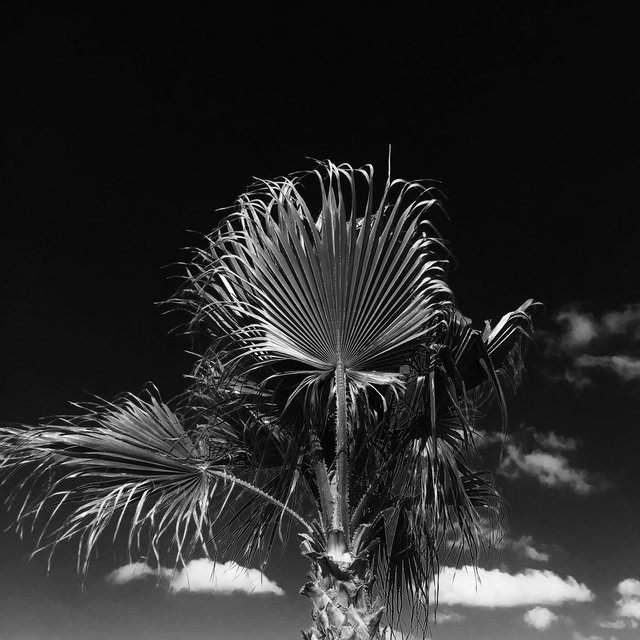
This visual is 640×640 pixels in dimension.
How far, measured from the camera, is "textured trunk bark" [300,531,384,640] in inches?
172

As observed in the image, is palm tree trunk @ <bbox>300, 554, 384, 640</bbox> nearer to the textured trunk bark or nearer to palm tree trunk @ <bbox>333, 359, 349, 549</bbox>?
the textured trunk bark

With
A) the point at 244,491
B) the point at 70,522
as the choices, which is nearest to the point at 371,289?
the point at 244,491

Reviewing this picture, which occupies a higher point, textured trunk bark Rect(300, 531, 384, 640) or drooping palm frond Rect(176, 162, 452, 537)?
drooping palm frond Rect(176, 162, 452, 537)

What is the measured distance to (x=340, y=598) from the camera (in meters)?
4.45

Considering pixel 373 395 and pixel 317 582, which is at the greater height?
pixel 373 395

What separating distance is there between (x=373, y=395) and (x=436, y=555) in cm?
120

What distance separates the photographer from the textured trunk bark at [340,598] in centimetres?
436

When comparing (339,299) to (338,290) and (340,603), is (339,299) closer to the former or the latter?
(338,290)

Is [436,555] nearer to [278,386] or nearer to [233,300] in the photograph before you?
[278,386]

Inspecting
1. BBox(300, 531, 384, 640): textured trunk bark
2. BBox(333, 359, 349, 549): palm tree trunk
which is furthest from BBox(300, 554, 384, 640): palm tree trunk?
BBox(333, 359, 349, 549): palm tree trunk

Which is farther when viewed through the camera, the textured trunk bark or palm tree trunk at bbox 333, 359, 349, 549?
palm tree trunk at bbox 333, 359, 349, 549

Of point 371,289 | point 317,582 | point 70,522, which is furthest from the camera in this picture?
point 70,522

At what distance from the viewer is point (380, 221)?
495cm

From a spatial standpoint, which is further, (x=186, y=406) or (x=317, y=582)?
(x=186, y=406)
